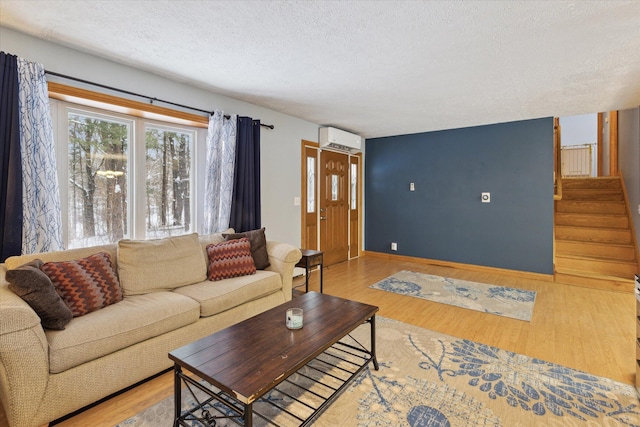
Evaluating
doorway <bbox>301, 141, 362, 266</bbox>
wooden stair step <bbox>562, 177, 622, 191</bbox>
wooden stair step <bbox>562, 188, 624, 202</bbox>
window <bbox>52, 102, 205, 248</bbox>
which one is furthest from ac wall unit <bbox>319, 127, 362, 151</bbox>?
wooden stair step <bbox>562, 177, 622, 191</bbox>

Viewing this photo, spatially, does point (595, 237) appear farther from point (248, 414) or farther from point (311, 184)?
→ point (248, 414)

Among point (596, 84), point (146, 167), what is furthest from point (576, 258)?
point (146, 167)

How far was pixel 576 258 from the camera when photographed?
457 centimetres

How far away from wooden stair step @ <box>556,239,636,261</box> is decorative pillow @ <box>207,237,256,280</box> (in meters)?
4.78

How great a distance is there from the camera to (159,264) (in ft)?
8.46

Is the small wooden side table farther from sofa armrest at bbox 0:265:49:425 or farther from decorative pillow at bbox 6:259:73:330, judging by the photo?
sofa armrest at bbox 0:265:49:425

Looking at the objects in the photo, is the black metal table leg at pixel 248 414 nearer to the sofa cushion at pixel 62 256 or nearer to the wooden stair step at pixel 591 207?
the sofa cushion at pixel 62 256

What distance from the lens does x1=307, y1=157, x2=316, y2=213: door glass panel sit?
4973mm

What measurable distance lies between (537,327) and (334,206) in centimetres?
341

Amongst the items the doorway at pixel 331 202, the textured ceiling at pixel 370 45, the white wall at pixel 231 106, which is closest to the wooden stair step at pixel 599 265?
the textured ceiling at pixel 370 45

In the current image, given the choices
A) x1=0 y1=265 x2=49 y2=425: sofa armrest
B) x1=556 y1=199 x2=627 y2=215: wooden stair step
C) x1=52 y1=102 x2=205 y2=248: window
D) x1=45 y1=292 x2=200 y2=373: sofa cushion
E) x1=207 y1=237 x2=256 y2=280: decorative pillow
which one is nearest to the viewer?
x1=0 y1=265 x2=49 y2=425: sofa armrest

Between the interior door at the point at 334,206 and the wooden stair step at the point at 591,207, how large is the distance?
3.79 meters

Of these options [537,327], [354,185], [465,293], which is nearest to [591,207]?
[465,293]

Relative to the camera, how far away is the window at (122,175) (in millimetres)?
2645
